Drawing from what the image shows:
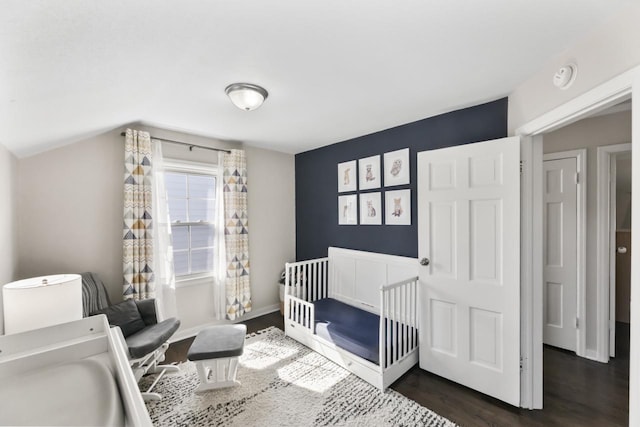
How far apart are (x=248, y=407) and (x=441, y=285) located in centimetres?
179

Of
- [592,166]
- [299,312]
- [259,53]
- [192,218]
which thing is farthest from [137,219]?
[592,166]

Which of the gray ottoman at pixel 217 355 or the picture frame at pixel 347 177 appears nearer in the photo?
the gray ottoman at pixel 217 355

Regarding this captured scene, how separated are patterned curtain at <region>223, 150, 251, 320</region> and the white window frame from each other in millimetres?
140

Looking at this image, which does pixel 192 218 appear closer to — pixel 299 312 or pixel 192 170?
pixel 192 170

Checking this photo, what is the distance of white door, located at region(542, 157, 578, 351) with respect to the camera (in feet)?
8.64

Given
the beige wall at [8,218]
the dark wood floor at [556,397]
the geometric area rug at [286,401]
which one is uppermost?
the beige wall at [8,218]

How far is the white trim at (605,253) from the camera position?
96.6 inches

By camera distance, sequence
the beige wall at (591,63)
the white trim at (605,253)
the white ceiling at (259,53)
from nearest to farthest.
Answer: the white ceiling at (259,53)
the beige wall at (591,63)
the white trim at (605,253)

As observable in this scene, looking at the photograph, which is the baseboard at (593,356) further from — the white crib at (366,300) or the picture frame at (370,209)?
the picture frame at (370,209)

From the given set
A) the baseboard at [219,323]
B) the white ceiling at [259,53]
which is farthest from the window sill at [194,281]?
the white ceiling at [259,53]

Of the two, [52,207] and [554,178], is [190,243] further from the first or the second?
[554,178]

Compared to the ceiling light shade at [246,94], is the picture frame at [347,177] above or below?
below

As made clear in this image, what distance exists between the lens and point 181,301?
9.95ft

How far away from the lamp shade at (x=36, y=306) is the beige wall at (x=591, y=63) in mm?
3054
